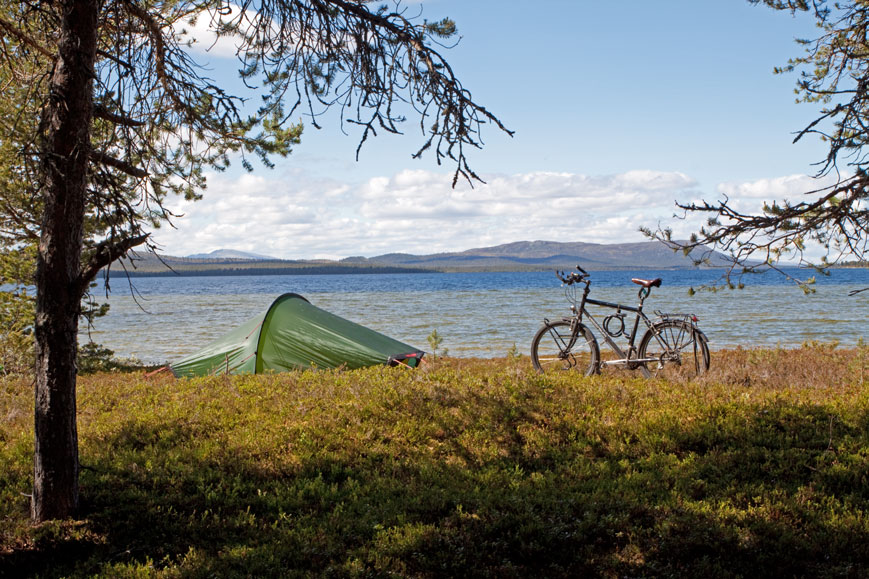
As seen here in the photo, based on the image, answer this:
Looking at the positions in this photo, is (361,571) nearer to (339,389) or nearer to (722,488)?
(722,488)

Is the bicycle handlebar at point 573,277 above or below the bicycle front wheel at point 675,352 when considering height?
above

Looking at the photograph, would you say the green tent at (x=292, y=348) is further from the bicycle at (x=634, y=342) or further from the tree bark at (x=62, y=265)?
the tree bark at (x=62, y=265)

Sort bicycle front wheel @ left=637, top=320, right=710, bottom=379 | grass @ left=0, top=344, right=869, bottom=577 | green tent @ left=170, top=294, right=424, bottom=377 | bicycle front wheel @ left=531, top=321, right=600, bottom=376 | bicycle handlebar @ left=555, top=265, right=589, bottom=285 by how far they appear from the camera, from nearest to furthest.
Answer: grass @ left=0, top=344, right=869, bottom=577
bicycle front wheel @ left=637, top=320, right=710, bottom=379
bicycle front wheel @ left=531, top=321, right=600, bottom=376
bicycle handlebar @ left=555, top=265, right=589, bottom=285
green tent @ left=170, top=294, right=424, bottom=377

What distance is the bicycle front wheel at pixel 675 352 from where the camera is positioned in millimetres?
9356

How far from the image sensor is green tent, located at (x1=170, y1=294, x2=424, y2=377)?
13195 mm

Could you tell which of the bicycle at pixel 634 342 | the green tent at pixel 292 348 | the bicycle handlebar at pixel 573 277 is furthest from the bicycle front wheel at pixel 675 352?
the green tent at pixel 292 348

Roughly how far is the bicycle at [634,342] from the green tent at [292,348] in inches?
151

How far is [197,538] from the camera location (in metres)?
5.17

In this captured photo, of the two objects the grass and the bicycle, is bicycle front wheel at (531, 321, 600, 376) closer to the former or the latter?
the bicycle

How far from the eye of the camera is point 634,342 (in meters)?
9.99

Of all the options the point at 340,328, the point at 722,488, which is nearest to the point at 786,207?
the point at 722,488

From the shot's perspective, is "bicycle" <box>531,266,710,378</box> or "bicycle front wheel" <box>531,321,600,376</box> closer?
"bicycle" <box>531,266,710,378</box>

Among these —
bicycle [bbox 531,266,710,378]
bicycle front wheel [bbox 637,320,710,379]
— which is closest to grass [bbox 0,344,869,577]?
bicycle front wheel [bbox 637,320,710,379]

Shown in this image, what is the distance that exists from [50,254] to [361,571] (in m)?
3.63
